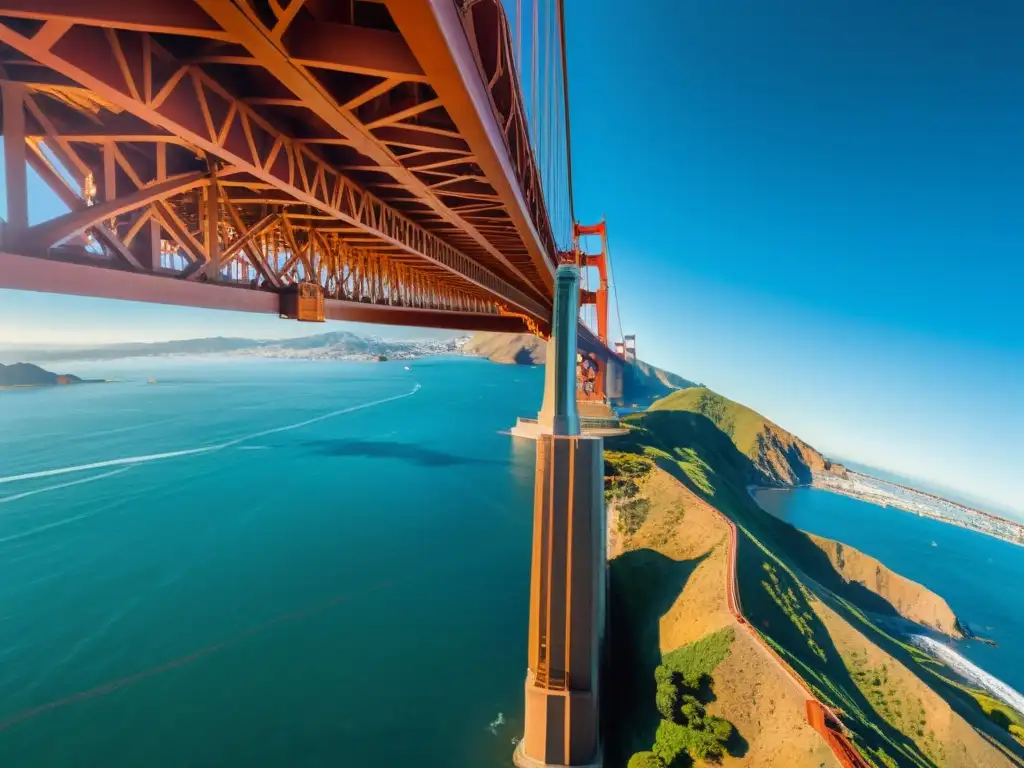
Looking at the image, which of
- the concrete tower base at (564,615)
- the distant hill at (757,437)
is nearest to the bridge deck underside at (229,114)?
the concrete tower base at (564,615)

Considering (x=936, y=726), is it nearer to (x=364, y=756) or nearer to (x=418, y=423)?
(x=364, y=756)

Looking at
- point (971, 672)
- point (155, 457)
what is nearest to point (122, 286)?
point (971, 672)

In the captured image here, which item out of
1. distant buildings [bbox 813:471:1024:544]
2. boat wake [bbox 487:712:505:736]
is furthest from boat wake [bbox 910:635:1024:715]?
distant buildings [bbox 813:471:1024:544]

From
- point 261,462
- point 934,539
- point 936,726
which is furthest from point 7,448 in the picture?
point 934,539

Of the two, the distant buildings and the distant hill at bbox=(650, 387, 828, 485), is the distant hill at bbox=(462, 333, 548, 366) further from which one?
the distant buildings

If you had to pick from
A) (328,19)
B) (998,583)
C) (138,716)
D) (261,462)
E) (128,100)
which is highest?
(328,19)

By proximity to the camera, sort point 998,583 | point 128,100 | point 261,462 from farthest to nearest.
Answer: point 998,583 < point 261,462 < point 128,100
